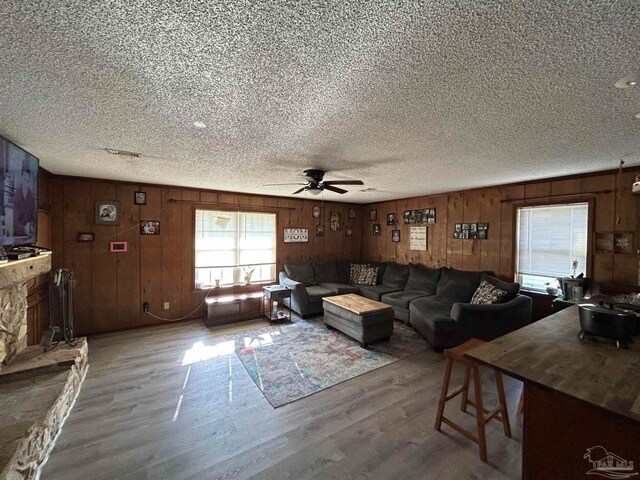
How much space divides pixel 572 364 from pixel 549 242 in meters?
3.29

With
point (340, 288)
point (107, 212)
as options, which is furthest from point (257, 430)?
point (107, 212)

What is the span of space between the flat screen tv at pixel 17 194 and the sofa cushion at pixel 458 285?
531cm

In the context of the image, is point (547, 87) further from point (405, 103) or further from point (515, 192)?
point (515, 192)

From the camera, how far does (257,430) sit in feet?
6.57

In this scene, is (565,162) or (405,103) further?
(565,162)

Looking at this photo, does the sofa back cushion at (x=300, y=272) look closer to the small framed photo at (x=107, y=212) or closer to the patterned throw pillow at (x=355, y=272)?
the patterned throw pillow at (x=355, y=272)

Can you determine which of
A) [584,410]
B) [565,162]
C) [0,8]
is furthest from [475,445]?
[0,8]

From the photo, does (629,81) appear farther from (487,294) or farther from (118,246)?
(118,246)

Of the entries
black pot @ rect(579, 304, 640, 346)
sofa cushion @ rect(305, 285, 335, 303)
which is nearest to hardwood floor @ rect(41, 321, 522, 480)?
black pot @ rect(579, 304, 640, 346)

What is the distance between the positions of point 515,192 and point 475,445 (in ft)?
12.2

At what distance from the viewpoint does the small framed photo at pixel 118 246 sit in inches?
158

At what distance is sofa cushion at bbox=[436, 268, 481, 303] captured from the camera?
13.6 feet

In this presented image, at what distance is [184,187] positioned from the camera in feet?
14.7
